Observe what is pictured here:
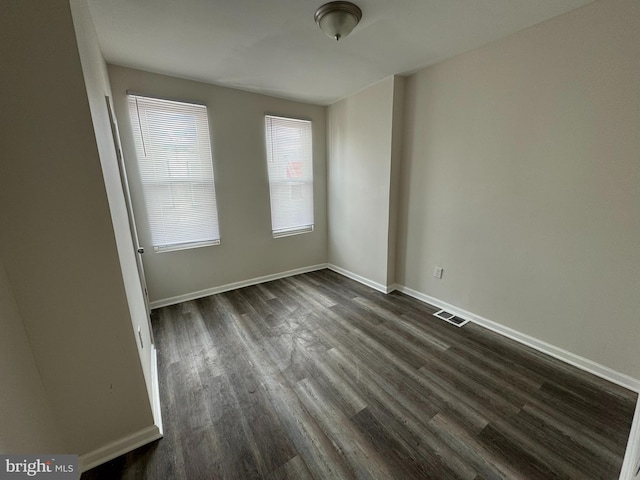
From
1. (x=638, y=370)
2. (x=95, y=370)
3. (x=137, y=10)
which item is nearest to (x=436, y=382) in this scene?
(x=638, y=370)

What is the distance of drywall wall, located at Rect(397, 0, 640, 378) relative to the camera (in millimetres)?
1578

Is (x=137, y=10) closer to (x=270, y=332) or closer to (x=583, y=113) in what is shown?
(x=270, y=332)

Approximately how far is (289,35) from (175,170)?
178cm

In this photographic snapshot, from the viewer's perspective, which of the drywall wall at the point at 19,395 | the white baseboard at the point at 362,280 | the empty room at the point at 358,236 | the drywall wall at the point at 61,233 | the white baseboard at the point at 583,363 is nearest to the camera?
the drywall wall at the point at 19,395

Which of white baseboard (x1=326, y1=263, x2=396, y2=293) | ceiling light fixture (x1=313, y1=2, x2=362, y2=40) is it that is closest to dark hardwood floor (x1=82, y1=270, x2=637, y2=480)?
white baseboard (x1=326, y1=263, x2=396, y2=293)

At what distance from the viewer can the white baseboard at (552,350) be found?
1715mm

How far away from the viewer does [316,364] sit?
1.96 metres

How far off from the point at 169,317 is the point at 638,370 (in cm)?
385

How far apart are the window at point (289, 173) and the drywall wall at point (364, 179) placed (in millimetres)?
385

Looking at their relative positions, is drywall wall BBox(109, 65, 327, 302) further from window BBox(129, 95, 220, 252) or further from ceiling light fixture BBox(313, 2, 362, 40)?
ceiling light fixture BBox(313, 2, 362, 40)

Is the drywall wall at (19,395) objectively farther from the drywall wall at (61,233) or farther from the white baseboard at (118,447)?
the white baseboard at (118,447)

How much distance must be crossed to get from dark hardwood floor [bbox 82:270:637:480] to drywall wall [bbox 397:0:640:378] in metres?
0.42

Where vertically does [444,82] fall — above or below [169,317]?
above

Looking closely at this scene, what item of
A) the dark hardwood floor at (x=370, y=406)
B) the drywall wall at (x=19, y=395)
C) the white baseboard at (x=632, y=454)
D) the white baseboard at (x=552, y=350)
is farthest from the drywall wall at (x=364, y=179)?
the drywall wall at (x=19, y=395)
